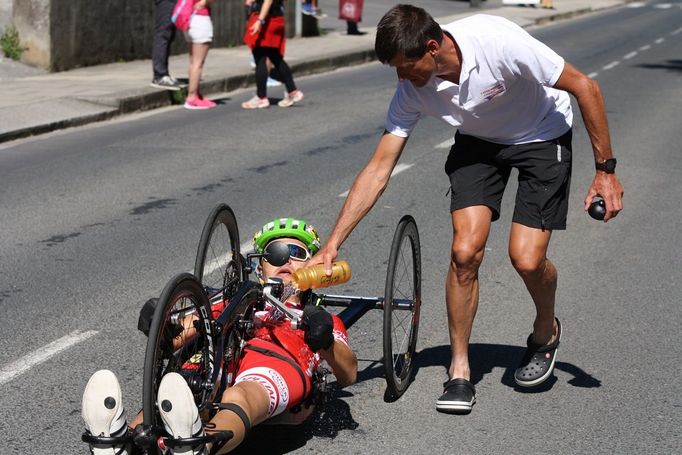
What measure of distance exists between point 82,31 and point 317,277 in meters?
13.7

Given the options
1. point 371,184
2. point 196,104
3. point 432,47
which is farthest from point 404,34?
point 196,104

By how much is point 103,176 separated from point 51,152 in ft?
4.90

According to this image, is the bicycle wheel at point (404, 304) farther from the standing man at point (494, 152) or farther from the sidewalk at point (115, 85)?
the sidewalk at point (115, 85)

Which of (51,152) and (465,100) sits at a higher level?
(465,100)

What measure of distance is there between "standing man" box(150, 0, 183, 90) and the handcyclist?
34.8 ft

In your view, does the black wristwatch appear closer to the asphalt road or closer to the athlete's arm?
the asphalt road

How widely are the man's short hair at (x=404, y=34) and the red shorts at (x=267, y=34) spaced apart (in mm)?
10280

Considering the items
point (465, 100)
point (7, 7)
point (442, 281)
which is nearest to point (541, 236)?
point (465, 100)

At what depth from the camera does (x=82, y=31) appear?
17359 millimetres

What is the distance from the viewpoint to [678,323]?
6168 millimetres

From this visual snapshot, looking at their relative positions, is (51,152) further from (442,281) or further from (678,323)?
(678,323)

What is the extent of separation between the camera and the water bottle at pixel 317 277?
450cm

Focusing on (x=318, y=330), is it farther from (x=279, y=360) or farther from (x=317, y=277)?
(x=317, y=277)

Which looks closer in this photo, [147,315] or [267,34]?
[147,315]
